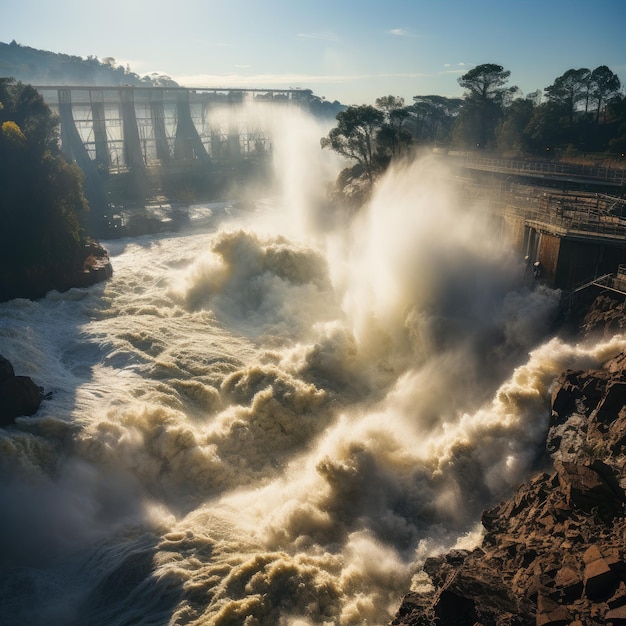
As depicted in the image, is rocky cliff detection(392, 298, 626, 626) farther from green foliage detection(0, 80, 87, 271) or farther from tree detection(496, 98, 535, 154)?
tree detection(496, 98, 535, 154)

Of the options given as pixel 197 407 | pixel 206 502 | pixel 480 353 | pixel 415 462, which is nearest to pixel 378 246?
pixel 480 353

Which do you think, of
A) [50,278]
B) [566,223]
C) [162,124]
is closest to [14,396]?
[50,278]

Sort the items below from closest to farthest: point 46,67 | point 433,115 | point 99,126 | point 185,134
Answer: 1. point 99,126
2. point 433,115
3. point 185,134
4. point 46,67

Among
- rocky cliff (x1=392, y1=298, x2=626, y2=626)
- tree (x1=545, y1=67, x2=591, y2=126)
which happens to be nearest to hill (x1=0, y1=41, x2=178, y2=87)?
tree (x1=545, y1=67, x2=591, y2=126)

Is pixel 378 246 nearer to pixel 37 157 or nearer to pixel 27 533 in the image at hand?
pixel 27 533

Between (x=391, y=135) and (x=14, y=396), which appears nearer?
(x=14, y=396)

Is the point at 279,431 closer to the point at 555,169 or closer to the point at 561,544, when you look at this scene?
the point at 561,544
